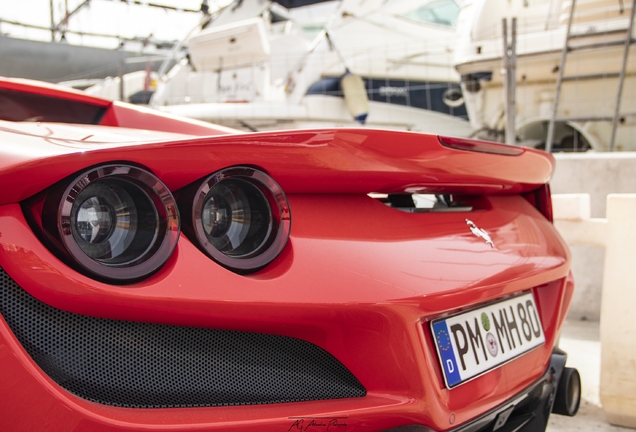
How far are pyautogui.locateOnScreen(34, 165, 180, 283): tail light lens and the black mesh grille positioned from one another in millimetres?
103

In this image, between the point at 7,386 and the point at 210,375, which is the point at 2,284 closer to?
the point at 7,386

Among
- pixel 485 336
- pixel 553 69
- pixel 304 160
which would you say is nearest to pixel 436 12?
pixel 553 69

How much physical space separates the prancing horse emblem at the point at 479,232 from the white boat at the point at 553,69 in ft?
22.4

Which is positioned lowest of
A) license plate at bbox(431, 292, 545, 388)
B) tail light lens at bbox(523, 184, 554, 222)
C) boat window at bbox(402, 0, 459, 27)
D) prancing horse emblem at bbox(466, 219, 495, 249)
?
license plate at bbox(431, 292, 545, 388)

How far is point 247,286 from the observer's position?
105cm

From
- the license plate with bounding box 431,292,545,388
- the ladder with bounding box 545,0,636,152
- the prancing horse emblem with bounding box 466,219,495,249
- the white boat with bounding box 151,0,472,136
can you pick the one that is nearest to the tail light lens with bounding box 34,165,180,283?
the license plate with bounding box 431,292,545,388

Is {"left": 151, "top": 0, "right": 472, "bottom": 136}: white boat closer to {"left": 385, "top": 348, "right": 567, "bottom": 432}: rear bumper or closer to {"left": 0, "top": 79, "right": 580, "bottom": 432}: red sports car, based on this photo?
{"left": 385, "top": 348, "right": 567, "bottom": 432}: rear bumper

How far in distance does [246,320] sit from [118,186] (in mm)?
324

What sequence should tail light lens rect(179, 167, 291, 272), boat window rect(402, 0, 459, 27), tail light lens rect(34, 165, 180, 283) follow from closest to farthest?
tail light lens rect(34, 165, 180, 283), tail light lens rect(179, 167, 291, 272), boat window rect(402, 0, 459, 27)

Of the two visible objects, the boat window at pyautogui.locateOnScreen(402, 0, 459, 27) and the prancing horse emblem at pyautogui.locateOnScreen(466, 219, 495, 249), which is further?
the boat window at pyautogui.locateOnScreen(402, 0, 459, 27)

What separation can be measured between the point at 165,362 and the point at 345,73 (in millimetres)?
11320

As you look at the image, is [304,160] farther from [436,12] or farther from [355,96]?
[436,12]

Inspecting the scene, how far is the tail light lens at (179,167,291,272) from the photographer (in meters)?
1.08

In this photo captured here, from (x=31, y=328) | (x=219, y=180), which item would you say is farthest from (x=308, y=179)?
(x=31, y=328)
